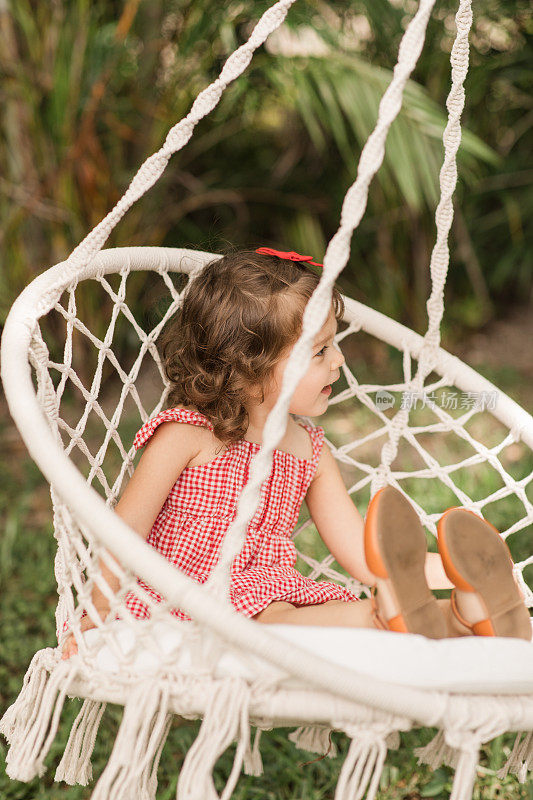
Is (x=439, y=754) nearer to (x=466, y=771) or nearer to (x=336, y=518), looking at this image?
(x=466, y=771)

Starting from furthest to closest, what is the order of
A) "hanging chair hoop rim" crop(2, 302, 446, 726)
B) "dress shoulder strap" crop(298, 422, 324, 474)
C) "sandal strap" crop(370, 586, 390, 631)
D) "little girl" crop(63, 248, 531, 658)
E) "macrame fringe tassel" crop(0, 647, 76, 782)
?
1. "dress shoulder strap" crop(298, 422, 324, 474)
2. "little girl" crop(63, 248, 531, 658)
3. "sandal strap" crop(370, 586, 390, 631)
4. "macrame fringe tassel" crop(0, 647, 76, 782)
5. "hanging chair hoop rim" crop(2, 302, 446, 726)

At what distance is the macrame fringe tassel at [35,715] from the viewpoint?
93 cm

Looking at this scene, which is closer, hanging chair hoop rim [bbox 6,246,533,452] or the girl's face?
hanging chair hoop rim [bbox 6,246,533,452]

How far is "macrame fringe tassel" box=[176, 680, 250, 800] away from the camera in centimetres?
84

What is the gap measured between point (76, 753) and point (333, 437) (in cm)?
170

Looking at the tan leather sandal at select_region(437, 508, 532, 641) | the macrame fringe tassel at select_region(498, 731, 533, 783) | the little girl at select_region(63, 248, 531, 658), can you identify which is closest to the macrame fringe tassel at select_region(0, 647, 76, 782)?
the little girl at select_region(63, 248, 531, 658)

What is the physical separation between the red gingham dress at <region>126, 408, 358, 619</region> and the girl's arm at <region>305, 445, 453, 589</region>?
6 cm

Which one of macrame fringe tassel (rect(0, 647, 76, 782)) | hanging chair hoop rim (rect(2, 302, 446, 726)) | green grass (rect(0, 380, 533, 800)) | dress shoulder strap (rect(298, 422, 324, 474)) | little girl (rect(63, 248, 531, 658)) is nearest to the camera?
hanging chair hoop rim (rect(2, 302, 446, 726))

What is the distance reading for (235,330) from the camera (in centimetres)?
127

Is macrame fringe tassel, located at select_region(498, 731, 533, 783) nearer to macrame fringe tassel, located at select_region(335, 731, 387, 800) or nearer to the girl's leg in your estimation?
the girl's leg

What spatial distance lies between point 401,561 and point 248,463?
39cm

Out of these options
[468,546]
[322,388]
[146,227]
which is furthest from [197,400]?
[146,227]

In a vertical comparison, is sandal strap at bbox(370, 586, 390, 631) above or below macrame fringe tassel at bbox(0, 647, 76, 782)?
above

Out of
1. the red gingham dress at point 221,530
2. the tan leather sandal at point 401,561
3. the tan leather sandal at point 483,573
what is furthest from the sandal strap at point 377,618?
the red gingham dress at point 221,530
